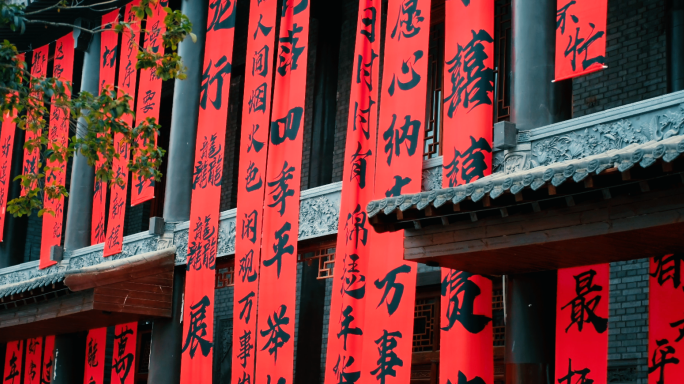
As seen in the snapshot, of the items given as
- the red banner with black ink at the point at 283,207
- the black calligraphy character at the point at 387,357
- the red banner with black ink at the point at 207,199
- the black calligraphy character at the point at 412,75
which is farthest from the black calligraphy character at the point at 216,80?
the black calligraphy character at the point at 387,357

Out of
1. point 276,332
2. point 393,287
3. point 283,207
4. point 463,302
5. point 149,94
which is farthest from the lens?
point 149,94

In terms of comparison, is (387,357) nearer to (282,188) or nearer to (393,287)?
(393,287)

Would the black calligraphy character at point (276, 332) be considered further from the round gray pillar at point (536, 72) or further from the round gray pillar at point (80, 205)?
the round gray pillar at point (80, 205)

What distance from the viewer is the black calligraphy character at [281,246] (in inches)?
383

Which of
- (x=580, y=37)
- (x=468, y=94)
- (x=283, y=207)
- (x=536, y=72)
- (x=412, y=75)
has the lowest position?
(x=283, y=207)

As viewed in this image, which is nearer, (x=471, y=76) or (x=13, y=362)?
(x=471, y=76)

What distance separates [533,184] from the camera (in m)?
6.16

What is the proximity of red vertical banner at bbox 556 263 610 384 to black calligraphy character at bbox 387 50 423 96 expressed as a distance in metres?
2.55

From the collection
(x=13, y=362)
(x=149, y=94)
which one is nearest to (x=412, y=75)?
(x=149, y=94)

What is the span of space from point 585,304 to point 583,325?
7.0 inches

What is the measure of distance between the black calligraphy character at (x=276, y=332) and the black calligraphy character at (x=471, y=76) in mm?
2929

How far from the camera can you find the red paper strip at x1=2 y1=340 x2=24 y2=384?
14742mm

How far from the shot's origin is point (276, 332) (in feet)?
31.0

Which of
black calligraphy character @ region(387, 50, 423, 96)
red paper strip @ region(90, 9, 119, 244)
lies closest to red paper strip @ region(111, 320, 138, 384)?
red paper strip @ region(90, 9, 119, 244)
